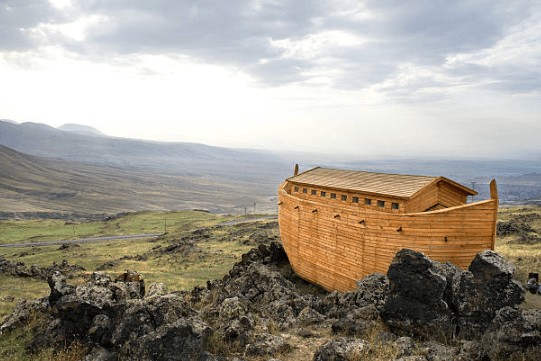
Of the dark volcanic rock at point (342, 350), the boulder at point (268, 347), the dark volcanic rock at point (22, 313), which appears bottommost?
the dark volcanic rock at point (22, 313)

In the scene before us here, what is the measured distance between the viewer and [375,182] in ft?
75.9

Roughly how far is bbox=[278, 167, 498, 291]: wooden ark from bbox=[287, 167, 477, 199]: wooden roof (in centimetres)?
5

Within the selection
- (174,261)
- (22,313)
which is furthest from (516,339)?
(174,261)

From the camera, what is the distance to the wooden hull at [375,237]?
17984 mm

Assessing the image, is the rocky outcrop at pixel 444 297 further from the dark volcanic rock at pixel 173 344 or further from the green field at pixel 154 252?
the dark volcanic rock at pixel 173 344

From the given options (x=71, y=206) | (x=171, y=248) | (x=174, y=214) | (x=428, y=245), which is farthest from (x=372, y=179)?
(x=71, y=206)

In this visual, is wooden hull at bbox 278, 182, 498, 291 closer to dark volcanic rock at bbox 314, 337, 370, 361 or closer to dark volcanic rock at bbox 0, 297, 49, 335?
dark volcanic rock at bbox 314, 337, 370, 361

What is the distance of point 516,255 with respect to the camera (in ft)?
96.2

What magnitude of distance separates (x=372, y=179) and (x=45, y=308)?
18.9 meters

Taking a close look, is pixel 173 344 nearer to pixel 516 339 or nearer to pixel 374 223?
pixel 516 339

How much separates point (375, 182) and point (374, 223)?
4.39 meters

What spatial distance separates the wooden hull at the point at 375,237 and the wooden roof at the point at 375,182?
1949 mm

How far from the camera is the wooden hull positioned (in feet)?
59.0

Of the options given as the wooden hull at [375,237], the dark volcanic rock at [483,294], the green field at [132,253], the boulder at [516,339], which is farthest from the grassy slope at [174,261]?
the wooden hull at [375,237]
